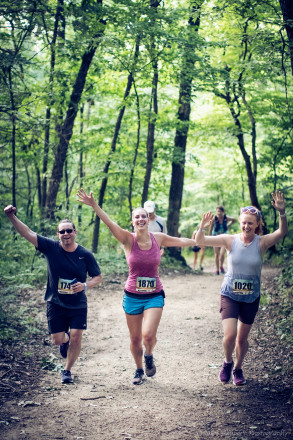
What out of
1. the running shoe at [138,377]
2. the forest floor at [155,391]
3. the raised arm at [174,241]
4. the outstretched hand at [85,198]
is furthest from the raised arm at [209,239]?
the running shoe at [138,377]

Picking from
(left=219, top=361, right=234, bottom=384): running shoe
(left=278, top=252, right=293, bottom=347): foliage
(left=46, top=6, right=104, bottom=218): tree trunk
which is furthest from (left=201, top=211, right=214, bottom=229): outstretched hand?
(left=46, top=6, right=104, bottom=218): tree trunk

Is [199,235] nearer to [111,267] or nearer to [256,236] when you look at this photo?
[256,236]

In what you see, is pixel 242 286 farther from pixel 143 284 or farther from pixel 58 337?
pixel 58 337

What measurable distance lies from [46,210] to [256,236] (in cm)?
909

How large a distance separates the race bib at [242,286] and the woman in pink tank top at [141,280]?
1.00 meters

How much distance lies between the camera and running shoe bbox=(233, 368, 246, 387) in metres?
5.86

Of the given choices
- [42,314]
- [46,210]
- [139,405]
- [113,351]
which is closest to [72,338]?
[139,405]

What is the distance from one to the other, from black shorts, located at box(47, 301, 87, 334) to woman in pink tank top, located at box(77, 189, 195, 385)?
2.23 ft

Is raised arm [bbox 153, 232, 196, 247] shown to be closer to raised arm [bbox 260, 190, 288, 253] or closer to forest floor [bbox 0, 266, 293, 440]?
raised arm [bbox 260, 190, 288, 253]

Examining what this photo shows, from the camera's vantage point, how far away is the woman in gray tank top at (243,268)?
18.4 feet

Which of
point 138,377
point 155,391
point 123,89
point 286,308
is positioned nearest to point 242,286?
point 155,391

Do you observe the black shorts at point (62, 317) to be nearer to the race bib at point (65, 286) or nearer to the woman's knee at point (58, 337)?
the woman's knee at point (58, 337)

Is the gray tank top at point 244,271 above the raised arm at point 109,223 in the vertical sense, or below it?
below

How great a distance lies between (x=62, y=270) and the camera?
606 centimetres
